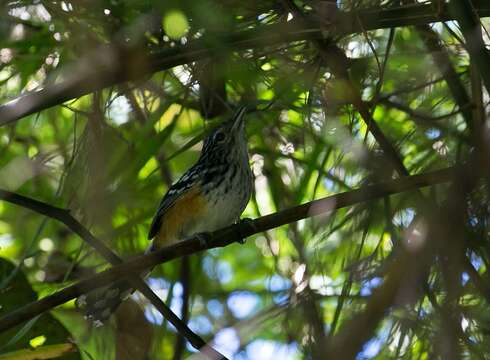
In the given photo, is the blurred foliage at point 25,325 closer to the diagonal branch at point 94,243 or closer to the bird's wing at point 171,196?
the diagonal branch at point 94,243

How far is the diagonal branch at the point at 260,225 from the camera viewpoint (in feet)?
7.54

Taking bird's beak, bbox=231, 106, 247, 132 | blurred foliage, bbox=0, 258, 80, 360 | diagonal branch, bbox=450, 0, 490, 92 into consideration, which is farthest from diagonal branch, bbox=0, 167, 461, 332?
bird's beak, bbox=231, 106, 247, 132

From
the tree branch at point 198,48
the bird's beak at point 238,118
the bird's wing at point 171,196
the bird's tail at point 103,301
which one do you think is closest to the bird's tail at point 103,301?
the bird's tail at point 103,301

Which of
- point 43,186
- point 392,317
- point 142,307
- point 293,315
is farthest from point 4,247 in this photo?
point 392,317

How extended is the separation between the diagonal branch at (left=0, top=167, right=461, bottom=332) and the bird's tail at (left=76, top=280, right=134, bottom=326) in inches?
50.4

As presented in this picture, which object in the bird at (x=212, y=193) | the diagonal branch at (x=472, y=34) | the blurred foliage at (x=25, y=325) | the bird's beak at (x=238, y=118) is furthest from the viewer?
the bird at (x=212, y=193)

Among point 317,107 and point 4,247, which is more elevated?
point 4,247

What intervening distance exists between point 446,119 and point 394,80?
0.50 meters

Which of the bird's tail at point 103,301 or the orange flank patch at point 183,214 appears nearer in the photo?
the bird's tail at point 103,301

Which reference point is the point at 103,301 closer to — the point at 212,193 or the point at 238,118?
the point at 212,193

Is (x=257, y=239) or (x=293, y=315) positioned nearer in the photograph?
(x=293, y=315)

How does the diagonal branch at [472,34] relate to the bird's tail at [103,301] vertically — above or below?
below

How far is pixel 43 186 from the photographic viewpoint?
4875 mm

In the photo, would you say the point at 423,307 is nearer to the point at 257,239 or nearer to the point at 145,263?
the point at 145,263
